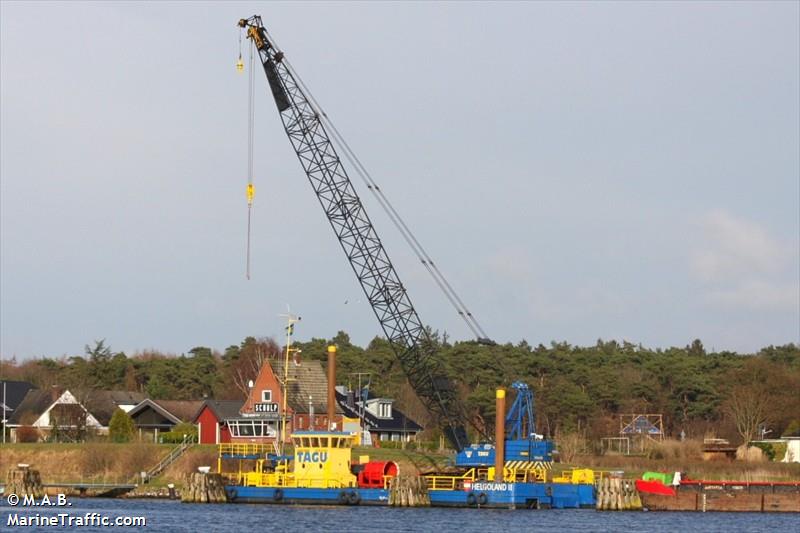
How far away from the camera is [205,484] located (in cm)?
8450

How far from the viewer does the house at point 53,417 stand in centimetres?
12156

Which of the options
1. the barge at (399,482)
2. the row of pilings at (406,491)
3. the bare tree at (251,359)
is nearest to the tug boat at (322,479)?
the barge at (399,482)

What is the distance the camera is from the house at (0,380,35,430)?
137 metres

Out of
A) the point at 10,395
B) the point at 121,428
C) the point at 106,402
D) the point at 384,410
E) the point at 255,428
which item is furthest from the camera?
the point at 10,395

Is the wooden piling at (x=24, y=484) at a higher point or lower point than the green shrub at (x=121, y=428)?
lower

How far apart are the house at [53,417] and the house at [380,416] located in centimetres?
2169

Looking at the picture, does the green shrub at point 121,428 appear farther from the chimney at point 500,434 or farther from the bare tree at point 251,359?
the chimney at point 500,434

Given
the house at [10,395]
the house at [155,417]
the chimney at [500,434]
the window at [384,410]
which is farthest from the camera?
the house at [10,395]

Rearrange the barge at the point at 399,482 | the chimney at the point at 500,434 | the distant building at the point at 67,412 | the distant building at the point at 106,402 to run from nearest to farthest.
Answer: the chimney at the point at 500,434 < the barge at the point at 399,482 < the distant building at the point at 67,412 < the distant building at the point at 106,402

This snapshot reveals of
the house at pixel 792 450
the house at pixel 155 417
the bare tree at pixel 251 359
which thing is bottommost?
the house at pixel 792 450

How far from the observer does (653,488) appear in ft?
285

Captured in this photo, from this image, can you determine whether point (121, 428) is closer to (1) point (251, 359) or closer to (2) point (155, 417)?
(2) point (155, 417)

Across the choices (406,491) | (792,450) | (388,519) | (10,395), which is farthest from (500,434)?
(10,395)

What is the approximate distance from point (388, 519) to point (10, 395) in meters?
79.3
